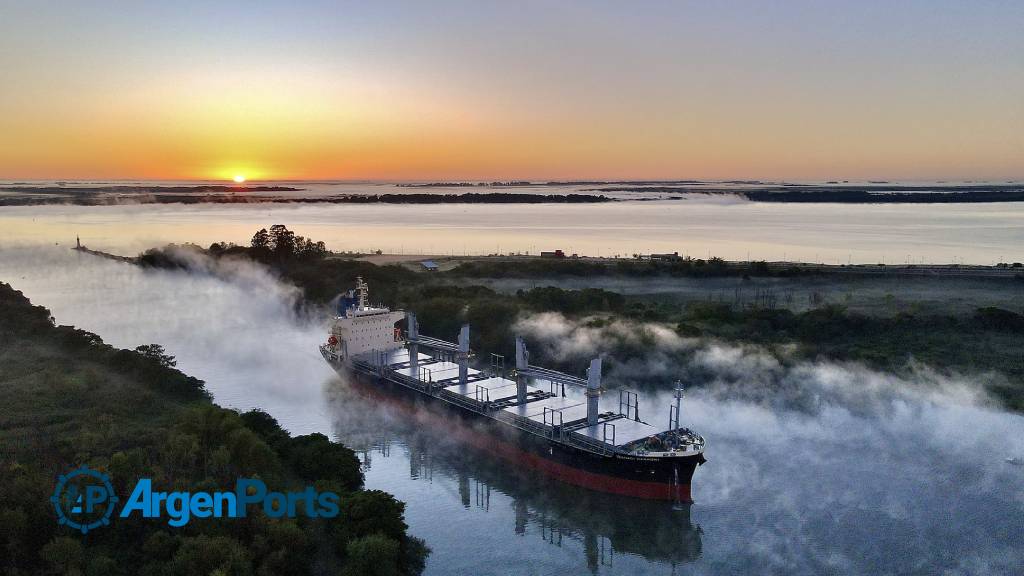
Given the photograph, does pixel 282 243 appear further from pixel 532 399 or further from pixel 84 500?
pixel 84 500

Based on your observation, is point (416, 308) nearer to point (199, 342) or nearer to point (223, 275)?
point (199, 342)

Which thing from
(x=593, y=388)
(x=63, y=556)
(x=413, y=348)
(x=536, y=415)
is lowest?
(x=536, y=415)

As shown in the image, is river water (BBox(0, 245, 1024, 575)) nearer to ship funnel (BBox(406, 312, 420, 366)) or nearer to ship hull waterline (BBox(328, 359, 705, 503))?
ship hull waterline (BBox(328, 359, 705, 503))

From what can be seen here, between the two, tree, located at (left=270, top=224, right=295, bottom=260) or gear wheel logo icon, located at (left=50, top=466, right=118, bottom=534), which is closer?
gear wheel logo icon, located at (left=50, top=466, right=118, bottom=534)

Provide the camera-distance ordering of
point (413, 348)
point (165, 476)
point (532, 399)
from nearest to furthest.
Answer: point (165, 476) < point (532, 399) < point (413, 348)

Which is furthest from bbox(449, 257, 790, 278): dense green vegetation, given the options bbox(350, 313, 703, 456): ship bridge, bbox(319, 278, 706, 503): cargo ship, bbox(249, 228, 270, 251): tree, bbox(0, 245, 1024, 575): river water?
bbox(350, 313, 703, 456): ship bridge

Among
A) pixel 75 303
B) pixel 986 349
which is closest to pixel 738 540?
pixel 986 349

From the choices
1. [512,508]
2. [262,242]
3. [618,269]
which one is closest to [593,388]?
[512,508]
